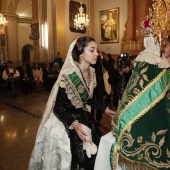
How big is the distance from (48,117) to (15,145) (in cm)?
194

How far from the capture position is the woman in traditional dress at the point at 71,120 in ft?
6.05

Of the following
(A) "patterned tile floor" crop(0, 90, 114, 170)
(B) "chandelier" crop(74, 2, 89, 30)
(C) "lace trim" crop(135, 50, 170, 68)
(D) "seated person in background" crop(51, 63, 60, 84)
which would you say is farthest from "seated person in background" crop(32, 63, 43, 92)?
(C) "lace trim" crop(135, 50, 170, 68)

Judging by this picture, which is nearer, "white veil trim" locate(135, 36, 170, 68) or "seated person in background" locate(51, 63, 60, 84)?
"white veil trim" locate(135, 36, 170, 68)

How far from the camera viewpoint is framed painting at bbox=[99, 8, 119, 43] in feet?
41.4

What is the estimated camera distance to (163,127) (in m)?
1.13

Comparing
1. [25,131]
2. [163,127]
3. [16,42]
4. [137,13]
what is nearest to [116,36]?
[137,13]

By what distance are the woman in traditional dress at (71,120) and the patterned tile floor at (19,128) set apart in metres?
1.22

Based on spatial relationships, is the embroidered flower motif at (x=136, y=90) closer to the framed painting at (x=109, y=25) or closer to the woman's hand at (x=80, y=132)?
the woman's hand at (x=80, y=132)

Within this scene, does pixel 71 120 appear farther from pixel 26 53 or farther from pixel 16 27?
pixel 26 53

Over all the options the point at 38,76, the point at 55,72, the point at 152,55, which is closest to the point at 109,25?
the point at 55,72

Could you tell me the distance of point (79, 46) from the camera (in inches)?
75.6

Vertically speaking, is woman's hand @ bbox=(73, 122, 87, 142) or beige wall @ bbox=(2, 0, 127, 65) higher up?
beige wall @ bbox=(2, 0, 127, 65)

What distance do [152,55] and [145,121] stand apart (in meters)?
0.37

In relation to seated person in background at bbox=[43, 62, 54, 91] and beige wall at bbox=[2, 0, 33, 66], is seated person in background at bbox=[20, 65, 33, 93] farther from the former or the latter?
beige wall at bbox=[2, 0, 33, 66]
